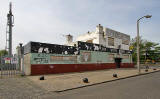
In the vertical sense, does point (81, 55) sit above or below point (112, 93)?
above

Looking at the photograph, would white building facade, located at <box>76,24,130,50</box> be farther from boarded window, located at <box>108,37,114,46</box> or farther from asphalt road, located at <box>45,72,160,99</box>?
asphalt road, located at <box>45,72,160,99</box>

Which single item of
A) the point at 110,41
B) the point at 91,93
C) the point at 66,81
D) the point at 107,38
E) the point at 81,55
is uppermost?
the point at 107,38

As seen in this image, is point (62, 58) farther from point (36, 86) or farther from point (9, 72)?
point (36, 86)

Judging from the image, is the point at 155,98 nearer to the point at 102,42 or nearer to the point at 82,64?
the point at 82,64

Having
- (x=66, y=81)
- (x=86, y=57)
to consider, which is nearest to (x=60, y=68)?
(x=86, y=57)

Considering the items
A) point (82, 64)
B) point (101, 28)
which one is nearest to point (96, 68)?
point (82, 64)

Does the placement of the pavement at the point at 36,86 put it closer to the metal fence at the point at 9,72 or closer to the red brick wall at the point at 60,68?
the metal fence at the point at 9,72

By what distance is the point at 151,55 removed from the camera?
55406 millimetres

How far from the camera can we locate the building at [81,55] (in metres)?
17.0

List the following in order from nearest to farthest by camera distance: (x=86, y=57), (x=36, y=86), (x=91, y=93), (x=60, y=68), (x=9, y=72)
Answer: (x=91, y=93) → (x=36, y=86) → (x=9, y=72) → (x=60, y=68) → (x=86, y=57)

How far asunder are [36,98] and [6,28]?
2794cm

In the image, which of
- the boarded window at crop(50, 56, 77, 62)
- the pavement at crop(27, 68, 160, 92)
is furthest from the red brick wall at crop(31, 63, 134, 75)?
the pavement at crop(27, 68, 160, 92)

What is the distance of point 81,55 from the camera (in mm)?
21500

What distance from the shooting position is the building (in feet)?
55.9
